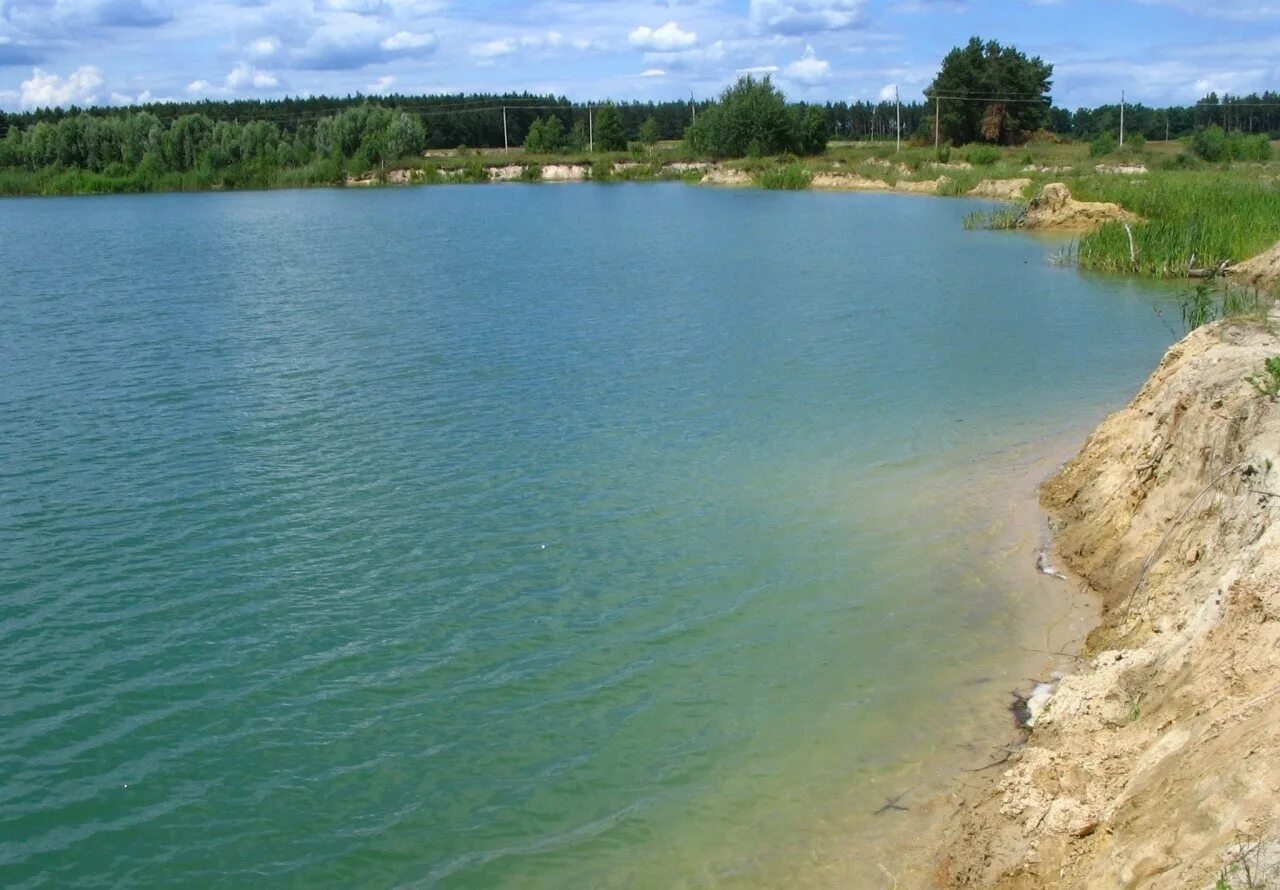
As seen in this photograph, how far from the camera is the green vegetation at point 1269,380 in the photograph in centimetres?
886

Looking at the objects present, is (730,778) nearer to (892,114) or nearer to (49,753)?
(49,753)

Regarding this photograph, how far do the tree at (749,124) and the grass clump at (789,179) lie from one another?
15.6m

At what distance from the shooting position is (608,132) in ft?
383

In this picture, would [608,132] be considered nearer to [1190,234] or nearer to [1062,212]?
[1062,212]

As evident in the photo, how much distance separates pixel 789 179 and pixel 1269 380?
7024 centimetres

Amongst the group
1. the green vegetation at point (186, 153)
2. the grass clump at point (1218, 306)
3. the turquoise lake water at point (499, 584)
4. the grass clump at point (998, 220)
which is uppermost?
the green vegetation at point (186, 153)

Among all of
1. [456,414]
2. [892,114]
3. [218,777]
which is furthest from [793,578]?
[892,114]

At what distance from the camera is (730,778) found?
7469mm

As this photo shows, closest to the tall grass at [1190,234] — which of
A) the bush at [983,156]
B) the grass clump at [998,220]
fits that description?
the grass clump at [998,220]

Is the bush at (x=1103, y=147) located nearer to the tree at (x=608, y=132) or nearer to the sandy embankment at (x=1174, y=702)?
the tree at (x=608, y=132)

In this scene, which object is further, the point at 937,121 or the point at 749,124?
the point at 749,124

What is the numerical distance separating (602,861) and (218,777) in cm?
272

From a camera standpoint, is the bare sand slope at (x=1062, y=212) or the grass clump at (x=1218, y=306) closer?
the grass clump at (x=1218, y=306)

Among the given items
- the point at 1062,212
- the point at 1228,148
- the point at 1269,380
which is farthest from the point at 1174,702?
the point at 1228,148
